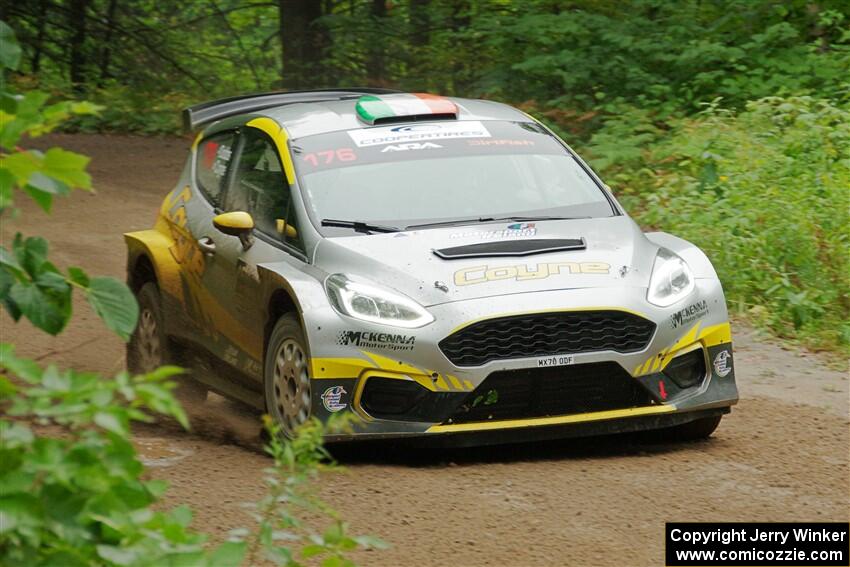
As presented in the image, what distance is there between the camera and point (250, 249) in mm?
7652

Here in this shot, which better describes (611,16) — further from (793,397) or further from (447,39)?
(793,397)

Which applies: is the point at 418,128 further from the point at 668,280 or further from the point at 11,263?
the point at 11,263

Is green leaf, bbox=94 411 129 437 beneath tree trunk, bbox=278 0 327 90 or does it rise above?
beneath

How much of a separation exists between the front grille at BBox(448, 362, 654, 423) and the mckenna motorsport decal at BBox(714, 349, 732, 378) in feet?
1.48

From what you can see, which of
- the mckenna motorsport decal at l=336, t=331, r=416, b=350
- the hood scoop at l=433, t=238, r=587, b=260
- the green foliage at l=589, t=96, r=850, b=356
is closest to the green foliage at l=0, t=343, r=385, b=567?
the mckenna motorsport decal at l=336, t=331, r=416, b=350

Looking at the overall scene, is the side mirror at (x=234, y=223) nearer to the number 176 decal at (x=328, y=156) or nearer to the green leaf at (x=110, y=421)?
the number 176 decal at (x=328, y=156)

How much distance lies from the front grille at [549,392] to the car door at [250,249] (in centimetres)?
143

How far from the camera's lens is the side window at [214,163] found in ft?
28.3

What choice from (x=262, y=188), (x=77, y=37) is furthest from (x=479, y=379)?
(x=77, y=37)

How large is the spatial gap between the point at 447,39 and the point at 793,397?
13983 millimetres

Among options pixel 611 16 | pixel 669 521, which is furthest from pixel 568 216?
pixel 611 16

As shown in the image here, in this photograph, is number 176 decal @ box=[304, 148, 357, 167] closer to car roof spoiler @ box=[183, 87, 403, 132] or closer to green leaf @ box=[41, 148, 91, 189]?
car roof spoiler @ box=[183, 87, 403, 132]

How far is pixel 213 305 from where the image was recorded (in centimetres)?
800

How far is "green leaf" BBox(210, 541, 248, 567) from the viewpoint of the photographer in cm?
291
